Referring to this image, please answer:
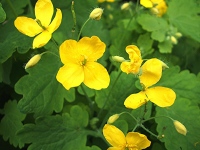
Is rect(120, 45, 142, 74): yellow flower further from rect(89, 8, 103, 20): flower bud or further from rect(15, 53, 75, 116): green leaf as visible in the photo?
rect(15, 53, 75, 116): green leaf

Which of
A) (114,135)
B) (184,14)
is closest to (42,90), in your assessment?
(114,135)

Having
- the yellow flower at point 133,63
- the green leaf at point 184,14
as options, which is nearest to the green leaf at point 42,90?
the yellow flower at point 133,63

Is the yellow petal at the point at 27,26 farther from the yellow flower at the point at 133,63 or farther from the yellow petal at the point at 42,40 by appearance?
the yellow flower at the point at 133,63

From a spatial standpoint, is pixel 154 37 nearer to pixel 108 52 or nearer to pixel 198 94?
pixel 108 52

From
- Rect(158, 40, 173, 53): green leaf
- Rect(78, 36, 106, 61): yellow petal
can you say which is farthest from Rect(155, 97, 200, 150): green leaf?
Rect(78, 36, 106, 61): yellow petal

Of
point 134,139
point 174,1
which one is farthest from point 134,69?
point 174,1
